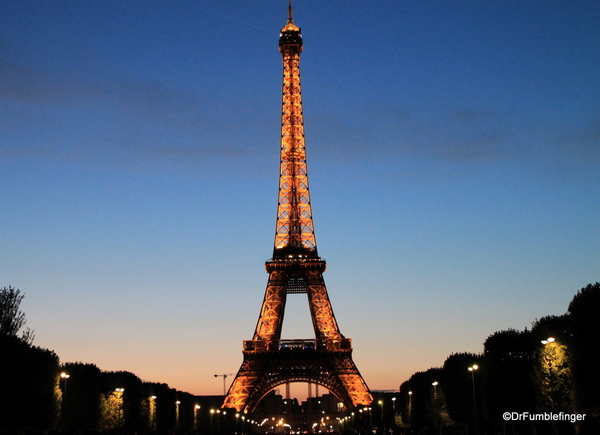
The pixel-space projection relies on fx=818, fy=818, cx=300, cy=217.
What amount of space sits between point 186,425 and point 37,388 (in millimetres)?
68102

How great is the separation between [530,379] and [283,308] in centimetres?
5745

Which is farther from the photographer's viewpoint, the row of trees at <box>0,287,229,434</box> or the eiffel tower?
the eiffel tower

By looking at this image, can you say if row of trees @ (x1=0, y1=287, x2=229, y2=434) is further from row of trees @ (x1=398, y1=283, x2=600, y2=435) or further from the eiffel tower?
row of trees @ (x1=398, y1=283, x2=600, y2=435)

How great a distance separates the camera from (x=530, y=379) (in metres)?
65.8

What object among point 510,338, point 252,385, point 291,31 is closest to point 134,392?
point 252,385

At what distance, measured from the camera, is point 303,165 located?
11912 cm

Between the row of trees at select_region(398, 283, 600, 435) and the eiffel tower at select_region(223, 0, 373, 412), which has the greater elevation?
the eiffel tower at select_region(223, 0, 373, 412)

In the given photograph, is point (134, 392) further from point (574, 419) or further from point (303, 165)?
point (574, 419)

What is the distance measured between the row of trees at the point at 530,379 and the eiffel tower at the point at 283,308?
2029 centimetres

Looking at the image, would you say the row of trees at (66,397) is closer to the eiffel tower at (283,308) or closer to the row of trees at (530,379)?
the eiffel tower at (283,308)

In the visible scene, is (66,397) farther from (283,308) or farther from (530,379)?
(283,308)

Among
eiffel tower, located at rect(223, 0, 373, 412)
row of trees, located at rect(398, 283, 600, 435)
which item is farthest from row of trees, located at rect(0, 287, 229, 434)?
row of trees, located at rect(398, 283, 600, 435)

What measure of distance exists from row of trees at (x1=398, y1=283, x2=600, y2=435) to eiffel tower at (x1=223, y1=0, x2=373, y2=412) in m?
20.3

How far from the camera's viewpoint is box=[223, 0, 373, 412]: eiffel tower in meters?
116
